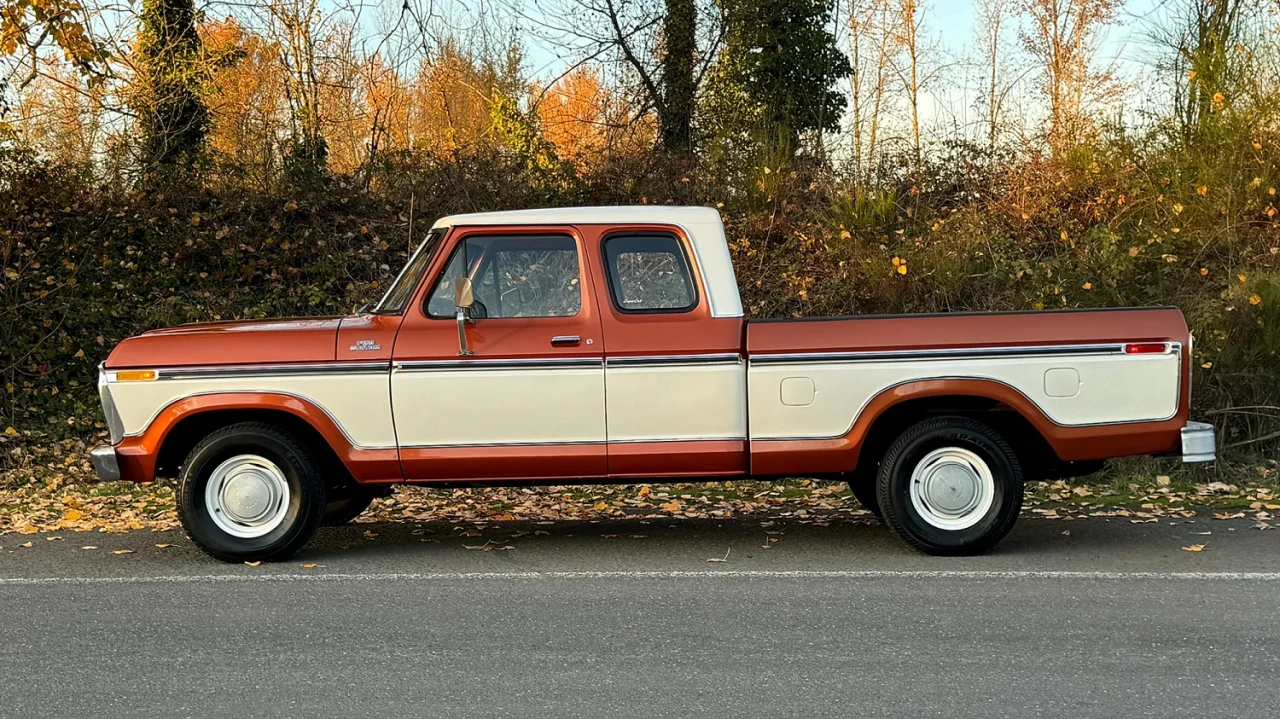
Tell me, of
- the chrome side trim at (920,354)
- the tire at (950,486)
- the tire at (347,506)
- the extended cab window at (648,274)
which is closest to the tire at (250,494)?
the tire at (347,506)

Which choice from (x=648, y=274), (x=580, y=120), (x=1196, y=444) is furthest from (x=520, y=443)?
(x=580, y=120)

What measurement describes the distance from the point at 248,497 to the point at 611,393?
2.17 m

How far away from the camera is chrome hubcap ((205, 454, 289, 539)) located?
281 inches

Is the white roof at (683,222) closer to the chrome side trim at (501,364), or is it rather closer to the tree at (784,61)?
the chrome side trim at (501,364)

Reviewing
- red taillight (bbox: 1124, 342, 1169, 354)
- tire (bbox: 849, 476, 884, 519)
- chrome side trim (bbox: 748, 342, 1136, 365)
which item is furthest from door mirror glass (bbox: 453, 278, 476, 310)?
red taillight (bbox: 1124, 342, 1169, 354)

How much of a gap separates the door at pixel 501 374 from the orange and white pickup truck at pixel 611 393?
11mm

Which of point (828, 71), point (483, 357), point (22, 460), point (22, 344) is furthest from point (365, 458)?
point (828, 71)

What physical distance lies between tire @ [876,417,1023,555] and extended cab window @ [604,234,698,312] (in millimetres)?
1520

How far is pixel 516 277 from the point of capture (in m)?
7.22

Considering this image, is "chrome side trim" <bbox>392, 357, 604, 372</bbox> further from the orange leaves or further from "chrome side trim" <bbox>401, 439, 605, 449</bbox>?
the orange leaves

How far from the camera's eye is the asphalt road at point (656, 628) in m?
4.54

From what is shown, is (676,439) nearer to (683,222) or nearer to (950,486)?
(683,222)

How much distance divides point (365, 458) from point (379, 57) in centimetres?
861

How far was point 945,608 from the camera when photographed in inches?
229
